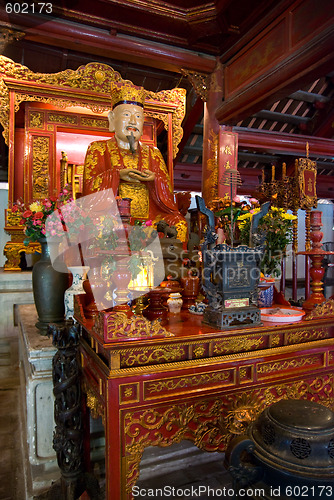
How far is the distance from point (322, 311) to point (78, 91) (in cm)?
444

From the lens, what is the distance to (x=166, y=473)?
6.41ft

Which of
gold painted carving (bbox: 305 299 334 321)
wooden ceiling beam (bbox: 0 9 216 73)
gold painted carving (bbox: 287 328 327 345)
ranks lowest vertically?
gold painted carving (bbox: 287 328 327 345)

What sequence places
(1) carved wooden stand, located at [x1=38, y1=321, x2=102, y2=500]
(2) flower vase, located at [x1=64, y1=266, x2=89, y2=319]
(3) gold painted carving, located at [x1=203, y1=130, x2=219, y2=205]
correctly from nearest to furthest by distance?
(1) carved wooden stand, located at [x1=38, y1=321, x2=102, y2=500] < (2) flower vase, located at [x1=64, y1=266, x2=89, y2=319] < (3) gold painted carving, located at [x1=203, y1=130, x2=219, y2=205]

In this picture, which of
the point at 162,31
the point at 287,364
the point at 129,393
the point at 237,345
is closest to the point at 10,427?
the point at 129,393

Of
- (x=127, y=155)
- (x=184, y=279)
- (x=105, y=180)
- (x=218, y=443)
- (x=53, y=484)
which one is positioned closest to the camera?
(x=218, y=443)

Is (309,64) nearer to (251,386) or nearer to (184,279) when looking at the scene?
(184,279)

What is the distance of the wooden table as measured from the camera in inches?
48.5

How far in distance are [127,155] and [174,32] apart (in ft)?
4.64

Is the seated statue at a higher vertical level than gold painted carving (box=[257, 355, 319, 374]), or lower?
higher

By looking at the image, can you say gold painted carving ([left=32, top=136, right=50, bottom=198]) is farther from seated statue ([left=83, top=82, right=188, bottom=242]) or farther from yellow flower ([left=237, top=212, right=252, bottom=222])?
yellow flower ([left=237, top=212, right=252, bottom=222])

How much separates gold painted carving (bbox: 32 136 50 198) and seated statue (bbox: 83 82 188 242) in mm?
1312

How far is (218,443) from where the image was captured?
4.69ft

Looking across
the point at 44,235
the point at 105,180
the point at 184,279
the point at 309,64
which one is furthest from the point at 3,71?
the point at 184,279

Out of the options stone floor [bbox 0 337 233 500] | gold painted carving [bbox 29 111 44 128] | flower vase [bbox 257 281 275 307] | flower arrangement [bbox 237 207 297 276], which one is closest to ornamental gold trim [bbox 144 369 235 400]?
flower vase [bbox 257 281 275 307]
